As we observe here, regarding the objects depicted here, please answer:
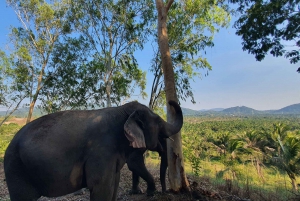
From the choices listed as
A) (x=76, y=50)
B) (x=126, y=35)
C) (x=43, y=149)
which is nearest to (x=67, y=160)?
(x=43, y=149)

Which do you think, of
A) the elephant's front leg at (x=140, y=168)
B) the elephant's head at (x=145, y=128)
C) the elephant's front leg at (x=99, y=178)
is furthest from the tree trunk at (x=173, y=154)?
the elephant's front leg at (x=99, y=178)

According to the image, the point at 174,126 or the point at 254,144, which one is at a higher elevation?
the point at 174,126

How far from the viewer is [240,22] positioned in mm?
Result: 7605

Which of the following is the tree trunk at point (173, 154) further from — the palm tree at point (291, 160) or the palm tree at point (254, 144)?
the palm tree at point (254, 144)

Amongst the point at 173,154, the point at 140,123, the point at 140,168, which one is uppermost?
the point at 140,123

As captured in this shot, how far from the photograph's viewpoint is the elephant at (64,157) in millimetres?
3477

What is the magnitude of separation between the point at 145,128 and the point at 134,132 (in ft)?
1.41

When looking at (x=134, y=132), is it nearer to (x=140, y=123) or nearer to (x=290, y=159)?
(x=140, y=123)

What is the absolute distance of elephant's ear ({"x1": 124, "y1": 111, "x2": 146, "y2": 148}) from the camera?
3645 mm

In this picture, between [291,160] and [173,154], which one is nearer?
[173,154]

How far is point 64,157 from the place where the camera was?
3.53 m

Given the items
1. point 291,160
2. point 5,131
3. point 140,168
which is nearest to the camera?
point 140,168

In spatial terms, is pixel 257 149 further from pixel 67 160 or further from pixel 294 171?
pixel 67 160

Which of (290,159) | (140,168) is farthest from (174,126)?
(290,159)
